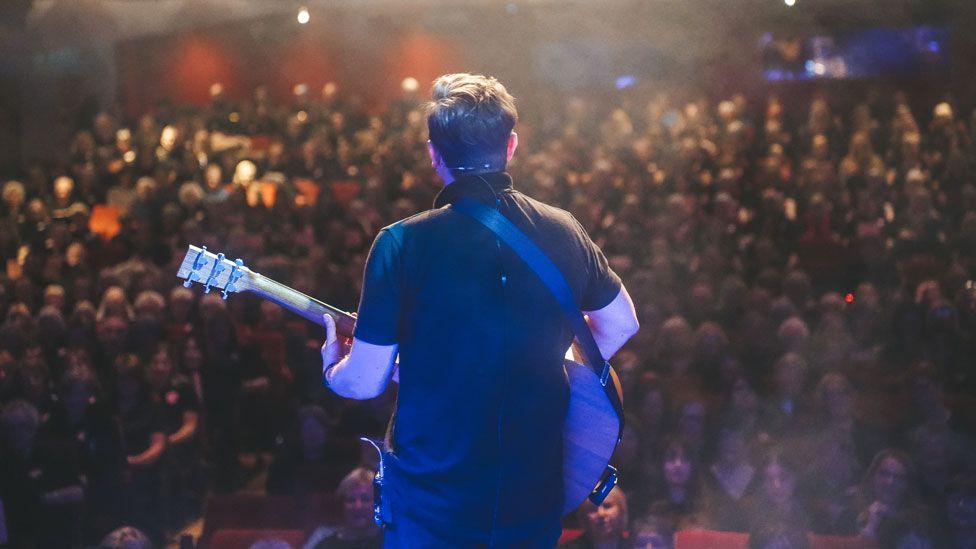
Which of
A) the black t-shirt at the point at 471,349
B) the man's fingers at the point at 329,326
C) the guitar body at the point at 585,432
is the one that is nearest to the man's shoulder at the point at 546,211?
the black t-shirt at the point at 471,349

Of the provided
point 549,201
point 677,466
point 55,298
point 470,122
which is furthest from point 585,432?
point 549,201

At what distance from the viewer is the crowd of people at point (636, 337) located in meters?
5.05

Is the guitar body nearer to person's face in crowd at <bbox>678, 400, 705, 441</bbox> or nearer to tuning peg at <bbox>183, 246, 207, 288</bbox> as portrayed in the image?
tuning peg at <bbox>183, 246, 207, 288</bbox>

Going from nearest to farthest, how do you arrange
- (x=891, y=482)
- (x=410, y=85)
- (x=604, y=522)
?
(x=604, y=522) → (x=891, y=482) → (x=410, y=85)

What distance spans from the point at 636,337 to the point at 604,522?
A: 2381mm

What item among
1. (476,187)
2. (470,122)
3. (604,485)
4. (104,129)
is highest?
(470,122)

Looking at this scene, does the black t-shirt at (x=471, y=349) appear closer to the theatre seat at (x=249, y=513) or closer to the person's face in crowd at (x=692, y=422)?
the theatre seat at (x=249, y=513)

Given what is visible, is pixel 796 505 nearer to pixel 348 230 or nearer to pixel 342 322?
pixel 342 322

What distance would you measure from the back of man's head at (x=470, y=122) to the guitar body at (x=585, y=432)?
47 centimetres

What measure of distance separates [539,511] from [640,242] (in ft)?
21.2

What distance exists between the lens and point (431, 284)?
187cm

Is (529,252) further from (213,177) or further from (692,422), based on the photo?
(213,177)

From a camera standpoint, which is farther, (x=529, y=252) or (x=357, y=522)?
(x=357, y=522)

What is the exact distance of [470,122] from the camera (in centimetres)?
190
